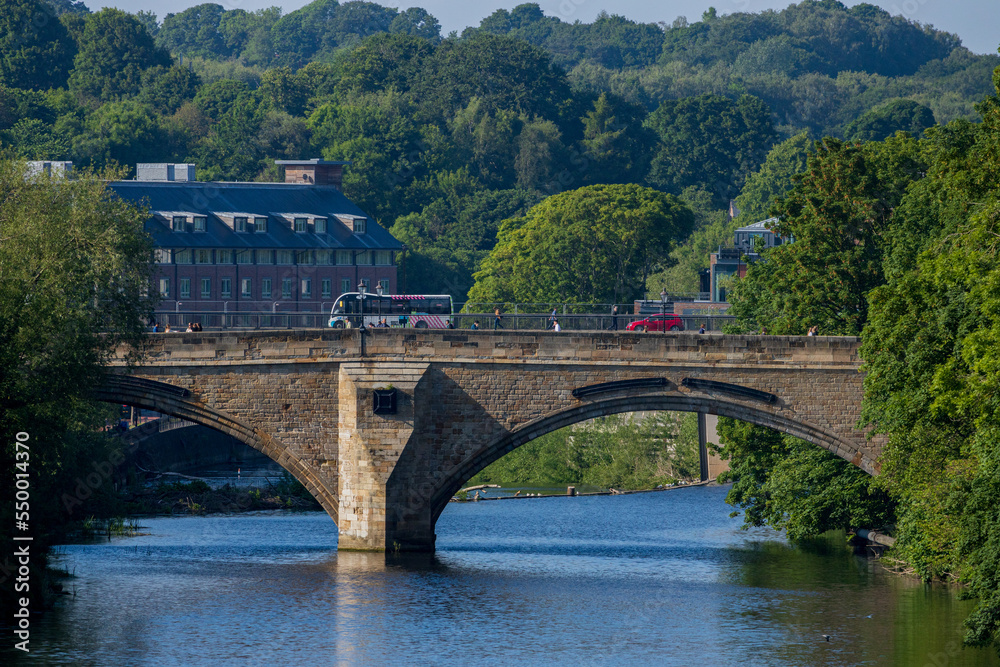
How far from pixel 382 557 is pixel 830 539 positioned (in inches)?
660

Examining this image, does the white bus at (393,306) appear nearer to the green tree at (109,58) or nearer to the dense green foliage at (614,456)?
the dense green foliage at (614,456)

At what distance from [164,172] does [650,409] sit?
219 feet

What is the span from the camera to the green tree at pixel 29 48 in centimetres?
13600

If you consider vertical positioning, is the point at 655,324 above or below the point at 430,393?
above

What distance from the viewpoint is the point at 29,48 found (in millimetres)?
137500

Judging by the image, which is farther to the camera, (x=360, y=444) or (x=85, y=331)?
(x=360, y=444)

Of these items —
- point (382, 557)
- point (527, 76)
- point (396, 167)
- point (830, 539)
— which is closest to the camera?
point (382, 557)

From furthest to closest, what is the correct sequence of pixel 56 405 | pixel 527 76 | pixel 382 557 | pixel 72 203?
pixel 527 76 → pixel 382 557 → pixel 72 203 → pixel 56 405

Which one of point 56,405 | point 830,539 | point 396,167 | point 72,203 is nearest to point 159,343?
point 72,203

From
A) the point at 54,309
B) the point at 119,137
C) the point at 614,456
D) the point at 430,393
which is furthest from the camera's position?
the point at 119,137

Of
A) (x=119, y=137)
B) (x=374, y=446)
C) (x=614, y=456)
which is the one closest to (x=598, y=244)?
(x=614, y=456)

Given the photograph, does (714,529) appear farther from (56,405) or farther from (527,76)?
(527,76)

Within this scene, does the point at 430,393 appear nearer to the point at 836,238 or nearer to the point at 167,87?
the point at 836,238

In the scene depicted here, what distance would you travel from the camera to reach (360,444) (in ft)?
151
